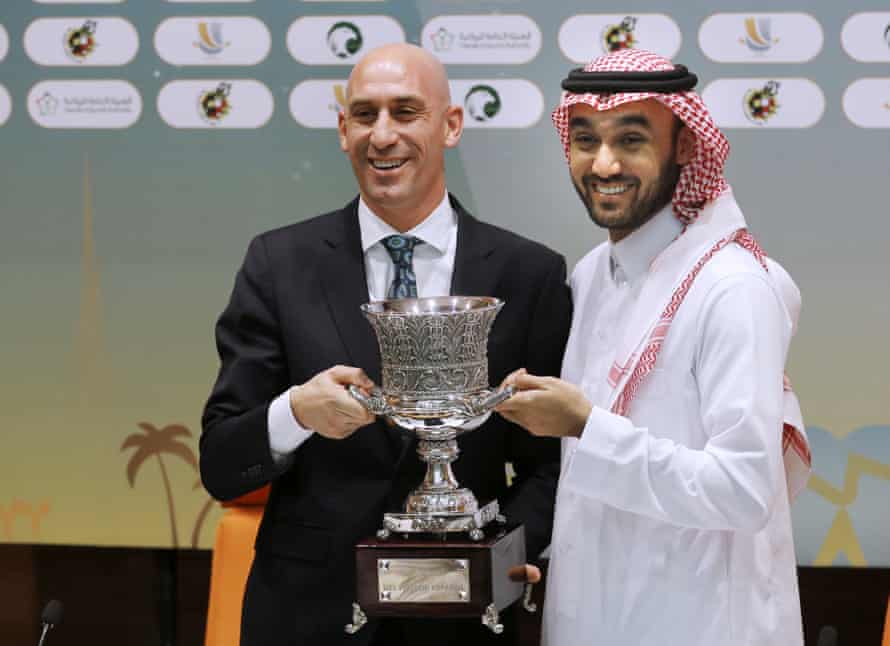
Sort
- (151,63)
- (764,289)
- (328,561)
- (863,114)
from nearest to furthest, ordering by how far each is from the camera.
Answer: (764,289)
(328,561)
(863,114)
(151,63)

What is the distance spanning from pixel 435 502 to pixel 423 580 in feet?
0.50

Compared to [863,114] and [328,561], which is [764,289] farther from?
[863,114]

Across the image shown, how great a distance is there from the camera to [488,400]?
97.8 inches

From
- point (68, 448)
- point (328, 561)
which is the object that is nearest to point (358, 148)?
point (328, 561)

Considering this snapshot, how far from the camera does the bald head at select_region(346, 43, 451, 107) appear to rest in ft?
9.60

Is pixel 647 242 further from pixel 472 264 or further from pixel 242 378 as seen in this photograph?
pixel 242 378

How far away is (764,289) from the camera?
2.45 meters

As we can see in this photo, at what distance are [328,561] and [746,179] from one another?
204 centimetres

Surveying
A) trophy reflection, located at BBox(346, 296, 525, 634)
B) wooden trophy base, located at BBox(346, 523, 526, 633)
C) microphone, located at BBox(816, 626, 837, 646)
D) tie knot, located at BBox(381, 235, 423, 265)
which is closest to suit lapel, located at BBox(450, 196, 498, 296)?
tie knot, located at BBox(381, 235, 423, 265)

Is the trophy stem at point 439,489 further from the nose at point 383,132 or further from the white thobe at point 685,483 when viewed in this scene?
the nose at point 383,132

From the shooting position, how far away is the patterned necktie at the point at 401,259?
2922 mm

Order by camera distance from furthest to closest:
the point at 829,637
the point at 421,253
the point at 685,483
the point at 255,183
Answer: the point at 255,183 → the point at 829,637 → the point at 421,253 → the point at 685,483

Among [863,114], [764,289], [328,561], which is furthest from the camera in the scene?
[863,114]

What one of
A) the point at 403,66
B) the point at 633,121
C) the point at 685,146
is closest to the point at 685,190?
the point at 685,146
